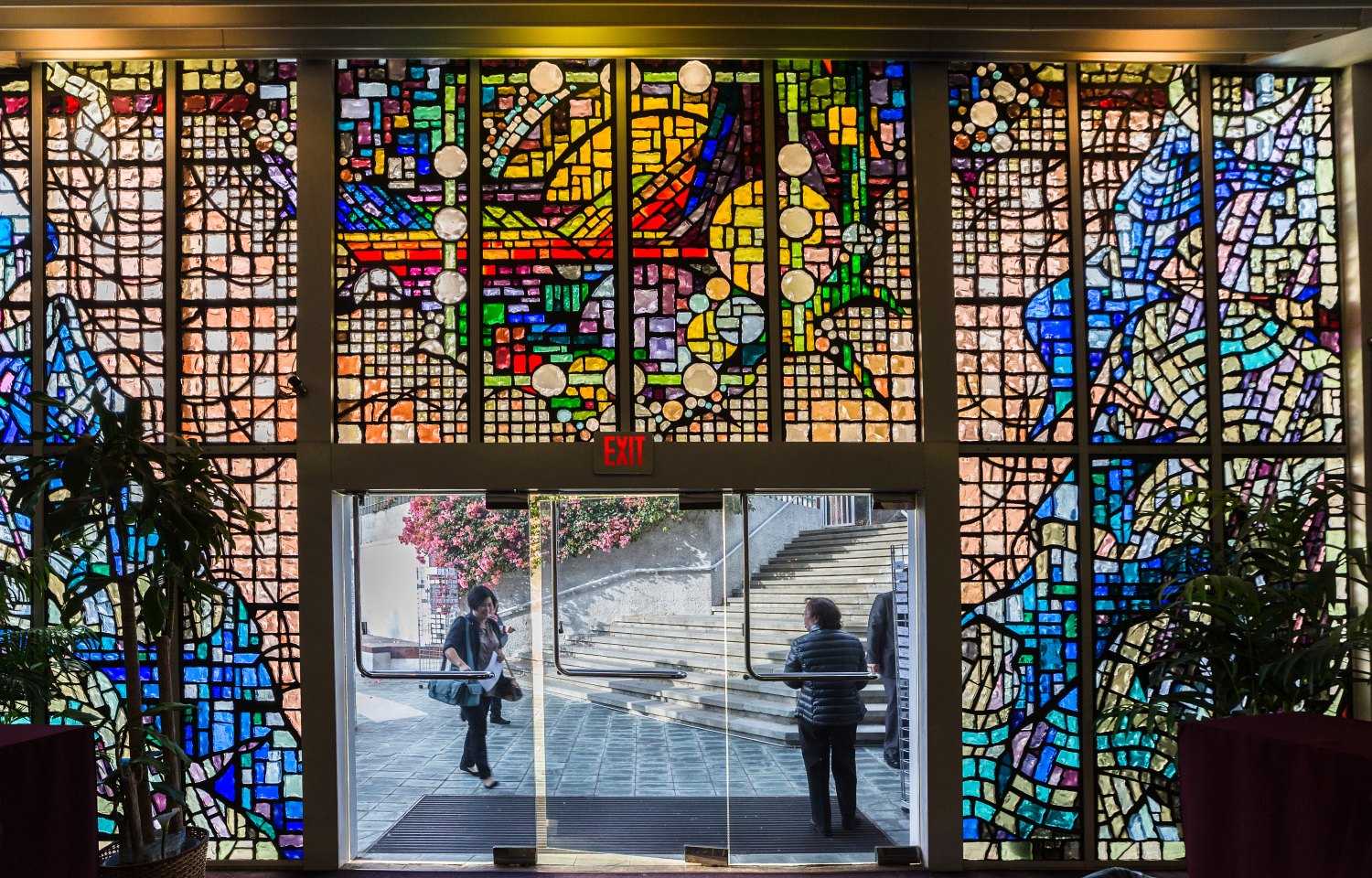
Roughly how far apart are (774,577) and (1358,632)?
2675 mm

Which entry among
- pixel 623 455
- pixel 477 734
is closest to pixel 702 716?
pixel 477 734

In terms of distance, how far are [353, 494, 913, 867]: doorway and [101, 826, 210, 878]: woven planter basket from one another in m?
0.90

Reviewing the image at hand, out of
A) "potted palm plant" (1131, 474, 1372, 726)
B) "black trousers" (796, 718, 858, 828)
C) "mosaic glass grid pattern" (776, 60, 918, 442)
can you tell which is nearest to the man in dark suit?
"black trousers" (796, 718, 858, 828)

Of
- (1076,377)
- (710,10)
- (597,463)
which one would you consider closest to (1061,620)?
(1076,377)

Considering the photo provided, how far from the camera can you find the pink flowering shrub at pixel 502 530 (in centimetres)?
535

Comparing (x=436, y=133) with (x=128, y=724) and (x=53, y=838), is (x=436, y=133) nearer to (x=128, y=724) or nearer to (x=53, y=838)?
(x=128, y=724)

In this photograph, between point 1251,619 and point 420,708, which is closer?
point 1251,619

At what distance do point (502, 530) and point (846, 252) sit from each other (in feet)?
7.91

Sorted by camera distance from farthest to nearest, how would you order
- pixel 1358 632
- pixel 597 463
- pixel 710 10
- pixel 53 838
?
pixel 597 463 → pixel 710 10 → pixel 1358 632 → pixel 53 838

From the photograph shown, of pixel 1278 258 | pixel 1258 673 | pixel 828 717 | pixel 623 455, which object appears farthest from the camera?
pixel 1278 258

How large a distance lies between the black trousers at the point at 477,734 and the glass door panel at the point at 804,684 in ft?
4.37

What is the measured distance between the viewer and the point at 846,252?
5.30 metres

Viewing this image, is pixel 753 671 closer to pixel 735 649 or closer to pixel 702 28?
pixel 735 649

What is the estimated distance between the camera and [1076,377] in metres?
5.29
